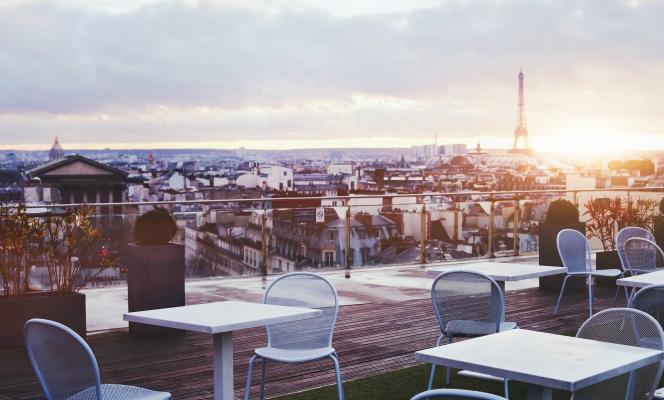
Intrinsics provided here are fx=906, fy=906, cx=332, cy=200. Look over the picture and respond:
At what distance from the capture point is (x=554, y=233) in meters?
10.9

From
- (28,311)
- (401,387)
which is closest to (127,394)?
(401,387)

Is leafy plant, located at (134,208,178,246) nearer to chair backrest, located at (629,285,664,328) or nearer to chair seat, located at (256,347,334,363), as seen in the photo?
chair seat, located at (256,347,334,363)

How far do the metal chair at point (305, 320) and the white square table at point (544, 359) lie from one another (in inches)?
63.6

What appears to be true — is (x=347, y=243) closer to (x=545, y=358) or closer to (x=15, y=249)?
(x=15, y=249)

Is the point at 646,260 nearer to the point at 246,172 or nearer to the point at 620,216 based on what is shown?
the point at 620,216

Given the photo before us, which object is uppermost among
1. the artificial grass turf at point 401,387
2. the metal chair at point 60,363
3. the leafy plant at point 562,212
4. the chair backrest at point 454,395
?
the leafy plant at point 562,212

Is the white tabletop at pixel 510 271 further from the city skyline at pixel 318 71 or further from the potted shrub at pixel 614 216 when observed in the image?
the city skyline at pixel 318 71

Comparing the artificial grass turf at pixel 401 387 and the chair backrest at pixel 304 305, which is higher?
the chair backrest at pixel 304 305

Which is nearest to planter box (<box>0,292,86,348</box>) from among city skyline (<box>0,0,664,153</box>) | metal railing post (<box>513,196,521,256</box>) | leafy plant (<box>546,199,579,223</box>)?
leafy plant (<box>546,199,579,223</box>)

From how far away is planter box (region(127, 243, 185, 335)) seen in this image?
8023mm

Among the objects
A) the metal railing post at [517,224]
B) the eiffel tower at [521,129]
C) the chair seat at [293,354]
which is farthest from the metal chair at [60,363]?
the eiffel tower at [521,129]

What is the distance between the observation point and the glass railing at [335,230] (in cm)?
1064

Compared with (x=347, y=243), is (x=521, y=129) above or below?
above

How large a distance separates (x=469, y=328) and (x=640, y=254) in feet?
11.5
